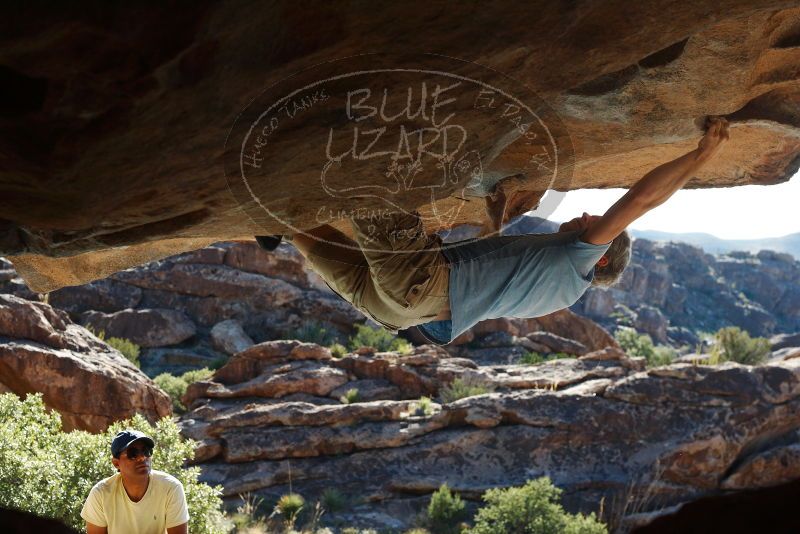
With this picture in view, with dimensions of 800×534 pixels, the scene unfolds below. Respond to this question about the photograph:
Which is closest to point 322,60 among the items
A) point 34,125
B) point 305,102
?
point 305,102

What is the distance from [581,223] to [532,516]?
34.5ft

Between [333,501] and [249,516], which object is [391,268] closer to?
[249,516]

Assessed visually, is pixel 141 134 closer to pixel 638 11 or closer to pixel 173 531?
pixel 638 11

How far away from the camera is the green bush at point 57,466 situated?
25.4ft

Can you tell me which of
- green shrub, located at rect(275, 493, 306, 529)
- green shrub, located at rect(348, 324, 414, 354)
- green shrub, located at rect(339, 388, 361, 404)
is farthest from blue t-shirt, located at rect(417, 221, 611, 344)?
green shrub, located at rect(348, 324, 414, 354)

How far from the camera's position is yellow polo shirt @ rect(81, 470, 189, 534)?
198 inches

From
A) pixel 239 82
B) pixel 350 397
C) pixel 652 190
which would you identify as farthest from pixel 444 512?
pixel 239 82

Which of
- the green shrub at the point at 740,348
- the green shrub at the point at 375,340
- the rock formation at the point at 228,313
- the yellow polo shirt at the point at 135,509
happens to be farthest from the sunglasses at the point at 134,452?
the green shrub at the point at 740,348

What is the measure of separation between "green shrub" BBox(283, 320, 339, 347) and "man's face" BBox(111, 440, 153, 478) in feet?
67.2

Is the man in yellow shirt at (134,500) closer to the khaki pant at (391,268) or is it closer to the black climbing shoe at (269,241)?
the black climbing shoe at (269,241)

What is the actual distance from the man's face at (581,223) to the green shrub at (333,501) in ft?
39.5

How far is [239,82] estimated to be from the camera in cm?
262

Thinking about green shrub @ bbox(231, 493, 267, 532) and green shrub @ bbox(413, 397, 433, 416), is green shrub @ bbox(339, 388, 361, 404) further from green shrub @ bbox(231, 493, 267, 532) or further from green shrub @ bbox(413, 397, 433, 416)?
green shrub @ bbox(231, 493, 267, 532)

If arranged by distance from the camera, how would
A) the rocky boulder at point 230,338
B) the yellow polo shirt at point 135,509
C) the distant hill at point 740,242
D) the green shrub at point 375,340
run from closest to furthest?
1. the yellow polo shirt at point 135,509
2. the green shrub at point 375,340
3. the rocky boulder at point 230,338
4. the distant hill at point 740,242
